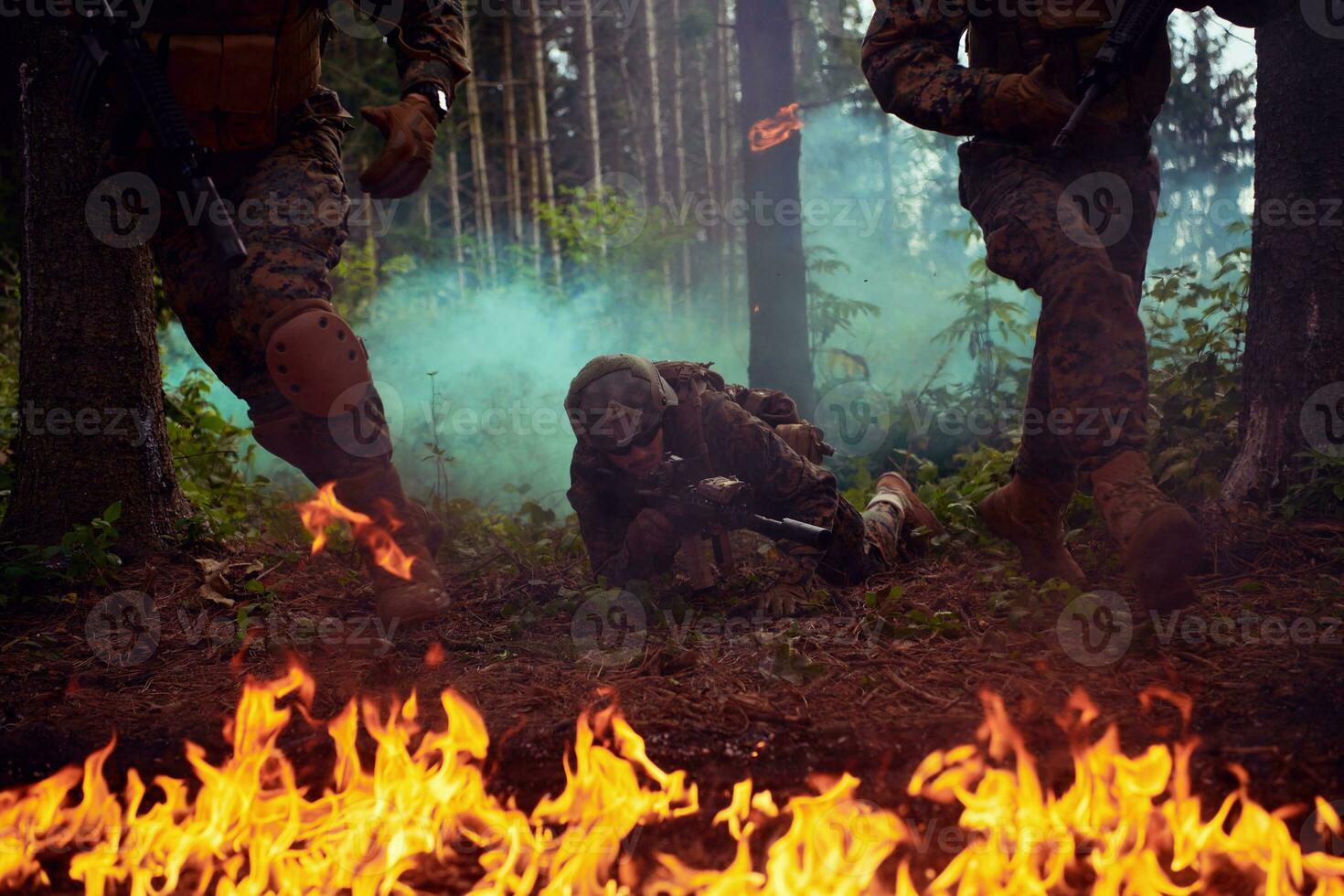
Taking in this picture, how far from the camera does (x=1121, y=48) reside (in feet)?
9.41

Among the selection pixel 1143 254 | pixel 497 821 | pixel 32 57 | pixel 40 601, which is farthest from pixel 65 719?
pixel 1143 254

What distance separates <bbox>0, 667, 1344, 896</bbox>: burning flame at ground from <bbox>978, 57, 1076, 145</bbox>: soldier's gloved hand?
180 cm

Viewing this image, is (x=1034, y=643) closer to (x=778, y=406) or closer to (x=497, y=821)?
(x=497, y=821)

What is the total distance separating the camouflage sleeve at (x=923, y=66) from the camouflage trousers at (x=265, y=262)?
6.19 ft

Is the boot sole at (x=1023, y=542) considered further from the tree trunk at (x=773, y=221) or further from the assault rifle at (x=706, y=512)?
the tree trunk at (x=773, y=221)

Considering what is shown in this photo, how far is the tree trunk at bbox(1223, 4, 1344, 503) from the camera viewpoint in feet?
11.8

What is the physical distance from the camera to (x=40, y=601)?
351cm

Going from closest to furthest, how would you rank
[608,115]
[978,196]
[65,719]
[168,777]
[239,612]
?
[168,777] < [65,719] < [978,196] < [239,612] < [608,115]

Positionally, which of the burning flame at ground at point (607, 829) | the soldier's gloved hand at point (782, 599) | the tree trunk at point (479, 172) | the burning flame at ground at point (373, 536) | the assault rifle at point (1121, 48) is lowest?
the burning flame at ground at point (607, 829)

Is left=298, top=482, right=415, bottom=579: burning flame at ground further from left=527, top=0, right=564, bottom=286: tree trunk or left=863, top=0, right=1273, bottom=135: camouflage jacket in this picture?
left=527, top=0, right=564, bottom=286: tree trunk

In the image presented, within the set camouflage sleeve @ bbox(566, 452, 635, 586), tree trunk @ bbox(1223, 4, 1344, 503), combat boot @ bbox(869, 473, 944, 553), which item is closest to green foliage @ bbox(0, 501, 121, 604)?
camouflage sleeve @ bbox(566, 452, 635, 586)

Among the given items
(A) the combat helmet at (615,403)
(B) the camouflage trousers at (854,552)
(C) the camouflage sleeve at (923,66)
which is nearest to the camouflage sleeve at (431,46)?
(A) the combat helmet at (615,403)

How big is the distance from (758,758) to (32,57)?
3.99 meters

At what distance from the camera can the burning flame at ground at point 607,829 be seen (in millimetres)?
1896
